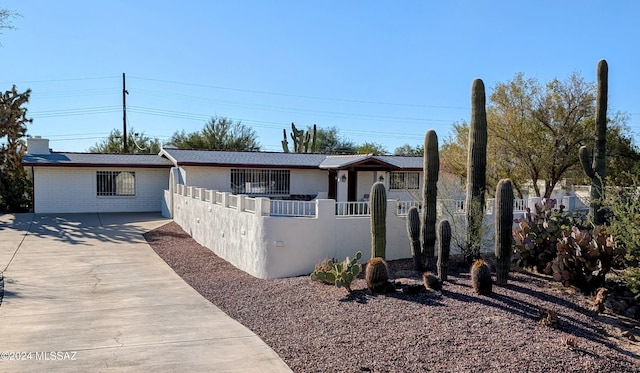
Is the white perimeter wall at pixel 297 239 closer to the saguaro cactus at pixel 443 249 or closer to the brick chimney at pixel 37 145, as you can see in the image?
the saguaro cactus at pixel 443 249

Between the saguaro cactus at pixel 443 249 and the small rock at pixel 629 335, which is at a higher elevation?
the saguaro cactus at pixel 443 249

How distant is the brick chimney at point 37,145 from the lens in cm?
2800

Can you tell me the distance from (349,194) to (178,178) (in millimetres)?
8640

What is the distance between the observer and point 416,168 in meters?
27.4

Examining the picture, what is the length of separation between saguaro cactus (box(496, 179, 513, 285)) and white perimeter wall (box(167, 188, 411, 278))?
428 cm

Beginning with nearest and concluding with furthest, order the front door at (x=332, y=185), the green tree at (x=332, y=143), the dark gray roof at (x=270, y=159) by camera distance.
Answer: the dark gray roof at (x=270, y=159) → the front door at (x=332, y=185) → the green tree at (x=332, y=143)

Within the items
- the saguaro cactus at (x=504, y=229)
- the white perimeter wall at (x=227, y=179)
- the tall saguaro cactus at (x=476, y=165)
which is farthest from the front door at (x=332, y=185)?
the saguaro cactus at (x=504, y=229)

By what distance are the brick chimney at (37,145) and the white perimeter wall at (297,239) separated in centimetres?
1812

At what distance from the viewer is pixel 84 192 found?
26.8 m

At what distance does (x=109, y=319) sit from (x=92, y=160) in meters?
20.1

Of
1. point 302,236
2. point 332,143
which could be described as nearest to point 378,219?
point 302,236

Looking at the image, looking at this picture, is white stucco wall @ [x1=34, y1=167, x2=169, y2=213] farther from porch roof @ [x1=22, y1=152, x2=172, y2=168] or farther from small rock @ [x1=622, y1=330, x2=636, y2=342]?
small rock @ [x1=622, y1=330, x2=636, y2=342]

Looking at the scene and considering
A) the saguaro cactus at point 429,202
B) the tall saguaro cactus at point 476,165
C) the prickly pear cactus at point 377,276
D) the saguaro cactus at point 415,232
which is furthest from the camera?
the tall saguaro cactus at point 476,165

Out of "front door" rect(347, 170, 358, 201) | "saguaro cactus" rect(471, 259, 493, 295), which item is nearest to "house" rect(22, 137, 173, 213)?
"front door" rect(347, 170, 358, 201)
